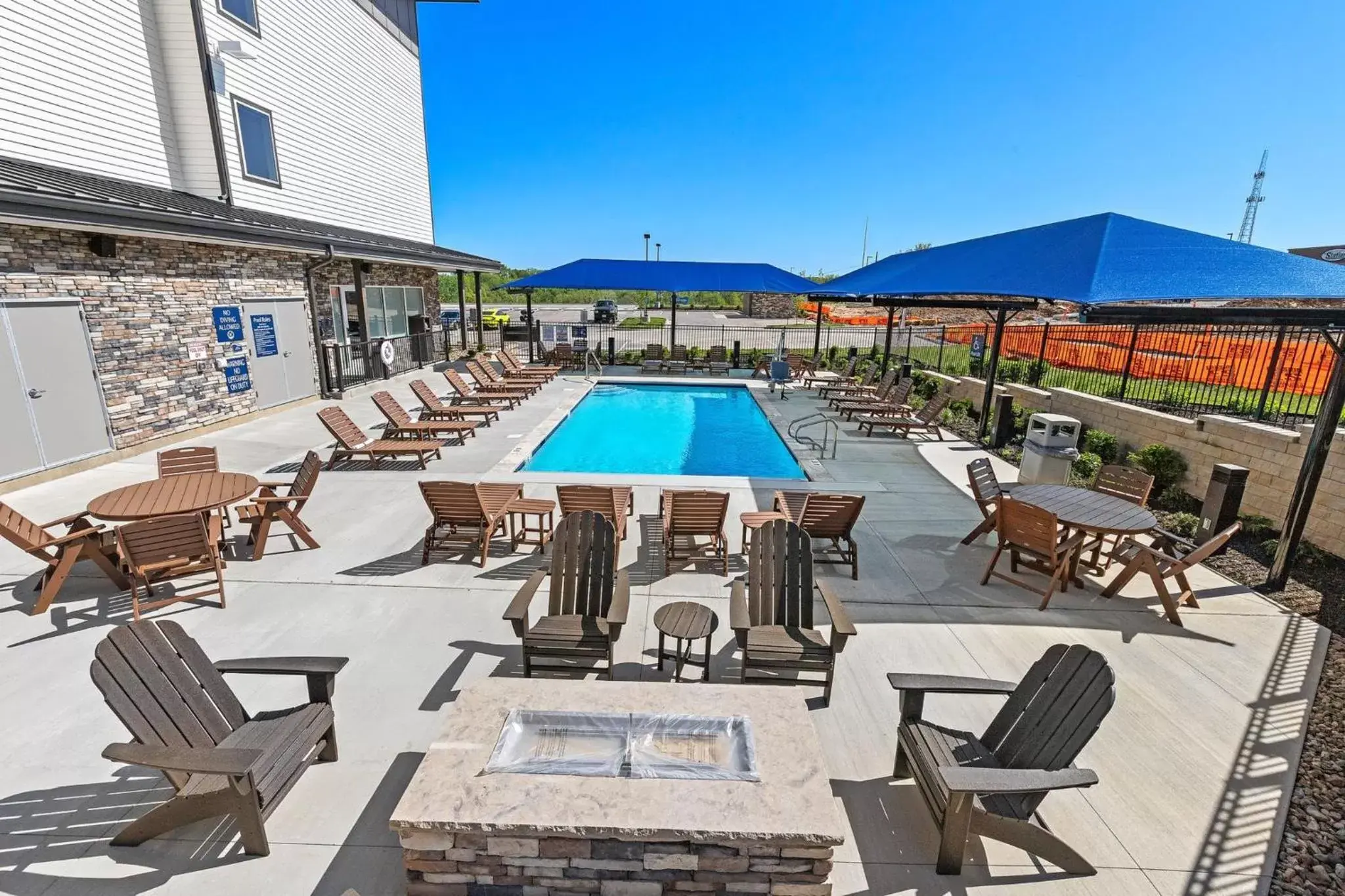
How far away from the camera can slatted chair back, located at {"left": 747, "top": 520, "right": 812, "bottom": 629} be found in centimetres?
423

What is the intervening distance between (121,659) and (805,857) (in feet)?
10.7

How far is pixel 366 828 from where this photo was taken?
296 cm

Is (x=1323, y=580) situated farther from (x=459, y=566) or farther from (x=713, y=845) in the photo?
(x=459, y=566)

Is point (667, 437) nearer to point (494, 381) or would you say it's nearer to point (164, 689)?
point (494, 381)

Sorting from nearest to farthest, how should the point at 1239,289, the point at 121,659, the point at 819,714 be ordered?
the point at 121,659, the point at 819,714, the point at 1239,289

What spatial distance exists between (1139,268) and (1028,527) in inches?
101

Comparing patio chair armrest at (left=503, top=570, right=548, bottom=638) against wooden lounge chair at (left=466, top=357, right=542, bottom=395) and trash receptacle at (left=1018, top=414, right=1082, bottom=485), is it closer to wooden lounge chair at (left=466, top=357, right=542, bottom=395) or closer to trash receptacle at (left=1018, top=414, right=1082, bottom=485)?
trash receptacle at (left=1018, top=414, right=1082, bottom=485)

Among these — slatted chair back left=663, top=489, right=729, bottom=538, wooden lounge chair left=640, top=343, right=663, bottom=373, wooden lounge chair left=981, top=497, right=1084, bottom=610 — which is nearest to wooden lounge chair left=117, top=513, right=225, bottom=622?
slatted chair back left=663, top=489, right=729, bottom=538

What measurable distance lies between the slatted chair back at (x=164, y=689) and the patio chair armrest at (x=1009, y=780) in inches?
138

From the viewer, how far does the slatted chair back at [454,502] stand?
580 centimetres

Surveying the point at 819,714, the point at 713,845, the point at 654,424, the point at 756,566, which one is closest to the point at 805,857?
the point at 713,845

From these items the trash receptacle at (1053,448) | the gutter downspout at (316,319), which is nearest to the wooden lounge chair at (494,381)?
the gutter downspout at (316,319)

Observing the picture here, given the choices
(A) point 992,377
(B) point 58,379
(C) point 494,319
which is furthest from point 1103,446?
(C) point 494,319

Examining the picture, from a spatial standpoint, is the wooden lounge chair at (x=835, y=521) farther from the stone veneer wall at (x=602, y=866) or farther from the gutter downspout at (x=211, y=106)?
the gutter downspout at (x=211, y=106)
